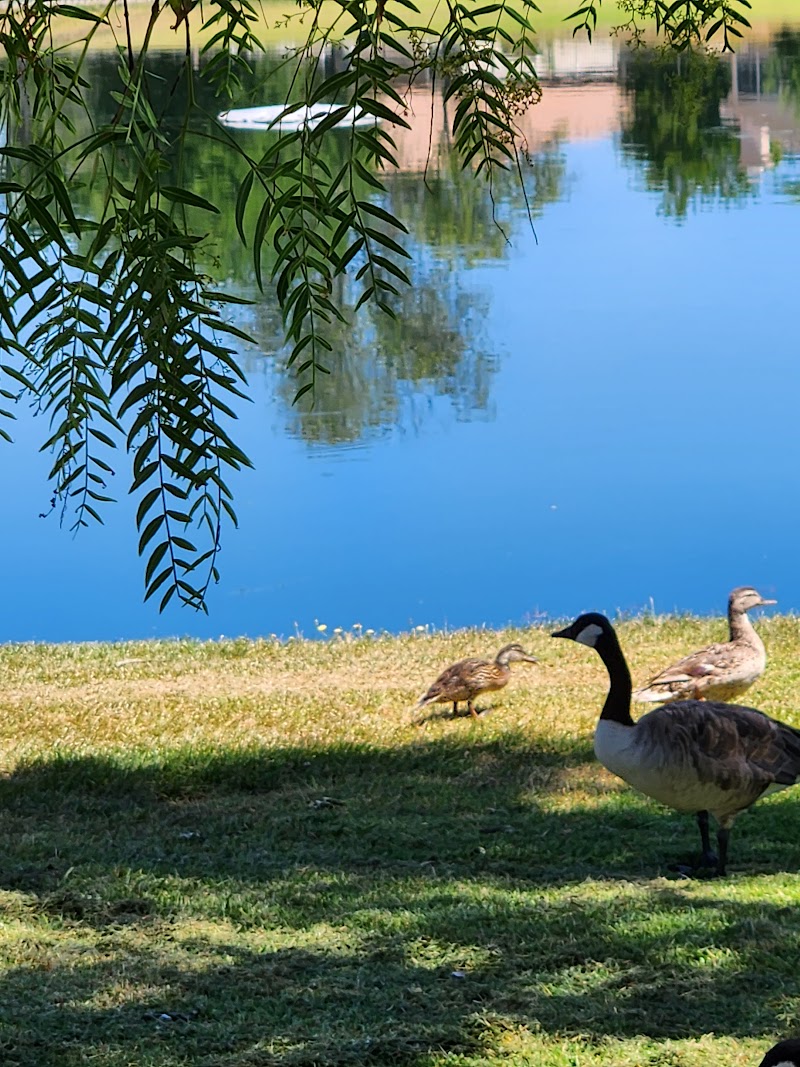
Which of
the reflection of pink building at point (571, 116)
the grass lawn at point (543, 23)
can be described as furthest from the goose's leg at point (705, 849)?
the reflection of pink building at point (571, 116)

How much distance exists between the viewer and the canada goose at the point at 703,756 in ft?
18.9

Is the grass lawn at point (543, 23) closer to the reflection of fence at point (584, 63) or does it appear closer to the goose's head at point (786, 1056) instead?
the reflection of fence at point (584, 63)

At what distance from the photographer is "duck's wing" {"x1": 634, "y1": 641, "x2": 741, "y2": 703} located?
314 inches

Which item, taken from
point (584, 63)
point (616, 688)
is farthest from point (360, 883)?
point (584, 63)

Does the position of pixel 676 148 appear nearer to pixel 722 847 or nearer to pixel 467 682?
pixel 467 682

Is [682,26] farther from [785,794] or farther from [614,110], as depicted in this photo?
[614,110]

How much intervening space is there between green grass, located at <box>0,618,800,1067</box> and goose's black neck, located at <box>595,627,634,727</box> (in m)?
0.68

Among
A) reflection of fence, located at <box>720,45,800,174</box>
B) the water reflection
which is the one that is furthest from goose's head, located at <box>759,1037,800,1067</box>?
reflection of fence, located at <box>720,45,800,174</box>

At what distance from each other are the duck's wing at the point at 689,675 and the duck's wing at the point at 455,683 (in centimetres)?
98

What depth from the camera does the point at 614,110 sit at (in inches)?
1654

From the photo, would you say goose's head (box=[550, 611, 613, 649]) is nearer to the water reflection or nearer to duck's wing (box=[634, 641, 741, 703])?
duck's wing (box=[634, 641, 741, 703])

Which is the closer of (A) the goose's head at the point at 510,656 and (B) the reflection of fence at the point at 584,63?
(A) the goose's head at the point at 510,656

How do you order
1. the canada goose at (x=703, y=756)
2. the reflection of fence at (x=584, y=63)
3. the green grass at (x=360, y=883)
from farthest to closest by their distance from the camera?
1. the reflection of fence at (x=584, y=63)
2. the canada goose at (x=703, y=756)
3. the green grass at (x=360, y=883)

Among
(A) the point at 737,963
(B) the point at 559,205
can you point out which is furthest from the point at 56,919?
(B) the point at 559,205
